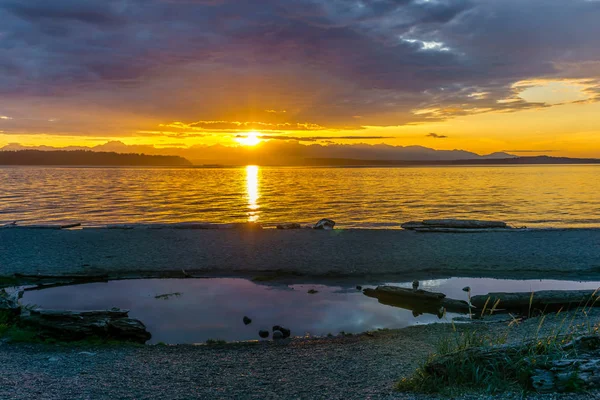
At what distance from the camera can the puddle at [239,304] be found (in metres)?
13.5

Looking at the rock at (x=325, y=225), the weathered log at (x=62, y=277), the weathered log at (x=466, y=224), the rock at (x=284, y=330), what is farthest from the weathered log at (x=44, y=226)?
the weathered log at (x=466, y=224)

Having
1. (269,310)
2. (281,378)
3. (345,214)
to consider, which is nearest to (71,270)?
(269,310)

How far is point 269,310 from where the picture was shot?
15188 mm

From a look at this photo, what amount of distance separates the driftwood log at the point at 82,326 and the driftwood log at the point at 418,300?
8.43m

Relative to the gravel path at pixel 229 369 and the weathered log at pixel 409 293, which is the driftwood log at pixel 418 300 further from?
the gravel path at pixel 229 369

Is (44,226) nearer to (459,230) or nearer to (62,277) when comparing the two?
(62,277)

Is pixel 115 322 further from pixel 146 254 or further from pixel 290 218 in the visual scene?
pixel 290 218

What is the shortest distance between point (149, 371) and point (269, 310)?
19.5ft

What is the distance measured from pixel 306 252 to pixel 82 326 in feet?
Result: 43.7

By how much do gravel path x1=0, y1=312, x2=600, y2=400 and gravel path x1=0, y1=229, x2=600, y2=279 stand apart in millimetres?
8514

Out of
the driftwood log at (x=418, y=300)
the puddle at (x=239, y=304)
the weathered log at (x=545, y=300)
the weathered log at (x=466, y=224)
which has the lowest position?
the puddle at (x=239, y=304)

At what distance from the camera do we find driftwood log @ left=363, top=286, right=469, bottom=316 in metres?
15.2

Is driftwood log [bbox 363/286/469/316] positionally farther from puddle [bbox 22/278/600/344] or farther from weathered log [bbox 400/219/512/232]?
weathered log [bbox 400/219/512/232]

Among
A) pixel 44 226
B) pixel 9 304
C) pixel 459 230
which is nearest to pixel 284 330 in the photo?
pixel 9 304
